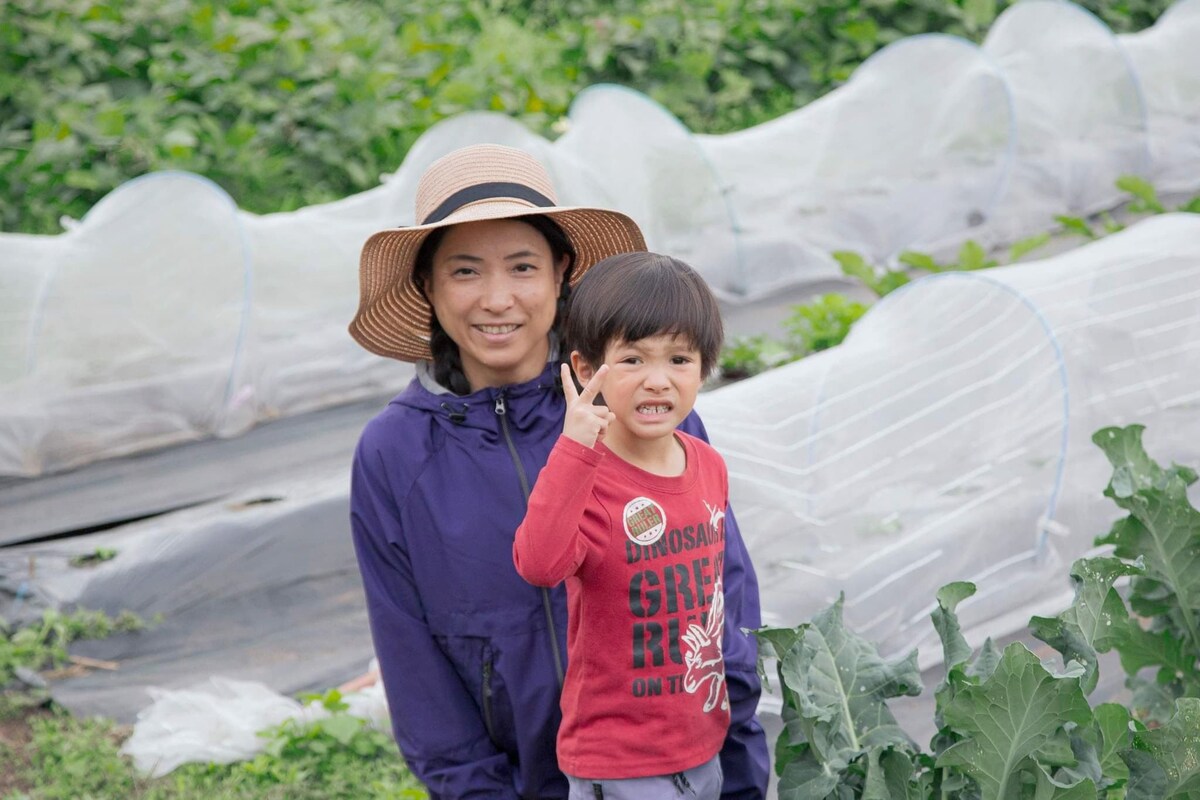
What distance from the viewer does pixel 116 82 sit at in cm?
Result: 860

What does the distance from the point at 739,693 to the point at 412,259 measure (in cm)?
86

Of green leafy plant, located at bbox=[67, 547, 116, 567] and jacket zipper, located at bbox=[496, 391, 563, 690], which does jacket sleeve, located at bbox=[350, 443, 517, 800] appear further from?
green leafy plant, located at bbox=[67, 547, 116, 567]

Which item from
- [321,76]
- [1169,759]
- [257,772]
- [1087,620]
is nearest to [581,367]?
[1087,620]

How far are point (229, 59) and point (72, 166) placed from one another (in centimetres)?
132

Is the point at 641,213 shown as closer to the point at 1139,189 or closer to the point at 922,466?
the point at 1139,189

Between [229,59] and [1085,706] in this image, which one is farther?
[229,59]

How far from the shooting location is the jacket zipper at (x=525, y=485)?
2023 mm

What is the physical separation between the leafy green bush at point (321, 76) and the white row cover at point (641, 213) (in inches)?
49.2

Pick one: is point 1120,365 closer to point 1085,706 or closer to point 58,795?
point 1085,706

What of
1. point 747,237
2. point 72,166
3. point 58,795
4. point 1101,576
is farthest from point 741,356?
point 72,166

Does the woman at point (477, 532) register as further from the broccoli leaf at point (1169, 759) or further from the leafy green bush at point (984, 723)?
the broccoli leaf at point (1169, 759)

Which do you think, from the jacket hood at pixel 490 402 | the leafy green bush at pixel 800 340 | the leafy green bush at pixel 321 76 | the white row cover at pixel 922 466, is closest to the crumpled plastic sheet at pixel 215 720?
the white row cover at pixel 922 466

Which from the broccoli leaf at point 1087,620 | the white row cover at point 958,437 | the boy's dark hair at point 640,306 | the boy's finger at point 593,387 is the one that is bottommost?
the white row cover at point 958,437

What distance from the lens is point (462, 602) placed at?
204 centimetres
